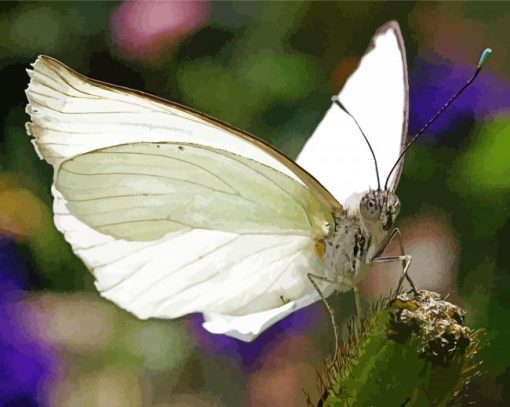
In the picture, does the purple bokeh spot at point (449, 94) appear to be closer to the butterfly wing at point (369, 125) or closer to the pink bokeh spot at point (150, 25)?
the pink bokeh spot at point (150, 25)

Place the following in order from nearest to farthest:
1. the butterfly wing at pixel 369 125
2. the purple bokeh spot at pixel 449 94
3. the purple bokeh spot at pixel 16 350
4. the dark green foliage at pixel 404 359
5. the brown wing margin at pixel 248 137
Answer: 1. the dark green foliage at pixel 404 359
2. the brown wing margin at pixel 248 137
3. the butterfly wing at pixel 369 125
4. the purple bokeh spot at pixel 16 350
5. the purple bokeh spot at pixel 449 94

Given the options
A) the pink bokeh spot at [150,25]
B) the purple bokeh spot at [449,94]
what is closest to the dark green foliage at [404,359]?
the purple bokeh spot at [449,94]

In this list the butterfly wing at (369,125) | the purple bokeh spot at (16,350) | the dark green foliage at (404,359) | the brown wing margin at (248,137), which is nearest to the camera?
the dark green foliage at (404,359)

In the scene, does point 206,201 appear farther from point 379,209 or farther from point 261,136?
point 261,136

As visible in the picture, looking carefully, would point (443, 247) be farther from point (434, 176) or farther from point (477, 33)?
point (477, 33)

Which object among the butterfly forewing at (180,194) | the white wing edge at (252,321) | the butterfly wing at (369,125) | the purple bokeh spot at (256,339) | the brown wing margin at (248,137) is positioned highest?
the butterfly wing at (369,125)

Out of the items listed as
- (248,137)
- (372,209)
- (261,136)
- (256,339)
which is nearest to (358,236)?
(372,209)

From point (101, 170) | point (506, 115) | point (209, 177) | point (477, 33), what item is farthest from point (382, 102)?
point (477, 33)
